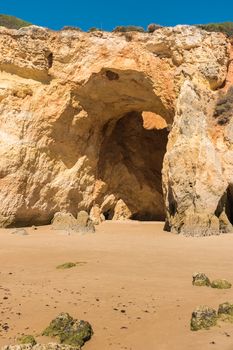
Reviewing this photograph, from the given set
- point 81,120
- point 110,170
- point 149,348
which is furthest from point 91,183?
point 149,348

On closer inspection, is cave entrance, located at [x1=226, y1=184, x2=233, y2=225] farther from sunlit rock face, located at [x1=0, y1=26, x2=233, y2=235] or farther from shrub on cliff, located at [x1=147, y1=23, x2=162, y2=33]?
shrub on cliff, located at [x1=147, y1=23, x2=162, y2=33]

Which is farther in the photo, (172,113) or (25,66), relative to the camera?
(172,113)

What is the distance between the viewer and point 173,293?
5.00m

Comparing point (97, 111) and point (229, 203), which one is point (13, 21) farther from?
point (229, 203)

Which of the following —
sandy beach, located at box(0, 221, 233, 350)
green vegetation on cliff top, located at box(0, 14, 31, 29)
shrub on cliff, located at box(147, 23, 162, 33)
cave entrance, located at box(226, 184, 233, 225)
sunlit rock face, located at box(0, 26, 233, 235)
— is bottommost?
sandy beach, located at box(0, 221, 233, 350)

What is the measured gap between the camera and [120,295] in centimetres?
498

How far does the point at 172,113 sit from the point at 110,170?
15.8 ft

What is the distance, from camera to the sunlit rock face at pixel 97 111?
49.6ft

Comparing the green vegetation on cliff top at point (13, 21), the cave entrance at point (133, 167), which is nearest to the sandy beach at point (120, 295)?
the cave entrance at point (133, 167)

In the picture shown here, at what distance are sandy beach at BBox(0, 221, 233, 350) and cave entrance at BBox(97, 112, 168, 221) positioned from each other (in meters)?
12.8

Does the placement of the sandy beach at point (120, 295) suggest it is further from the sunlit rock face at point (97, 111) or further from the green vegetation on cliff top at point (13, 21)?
the green vegetation on cliff top at point (13, 21)

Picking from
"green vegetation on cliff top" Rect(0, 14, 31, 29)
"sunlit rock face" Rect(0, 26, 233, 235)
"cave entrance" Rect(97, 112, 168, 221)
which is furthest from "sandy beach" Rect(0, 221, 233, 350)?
"green vegetation on cliff top" Rect(0, 14, 31, 29)

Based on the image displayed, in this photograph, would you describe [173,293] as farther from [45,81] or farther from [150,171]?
[150,171]

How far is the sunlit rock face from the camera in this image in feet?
49.6
